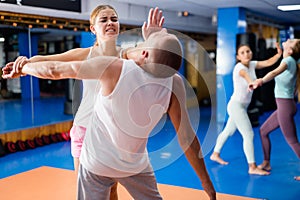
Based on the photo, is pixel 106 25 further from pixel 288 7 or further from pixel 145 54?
pixel 288 7

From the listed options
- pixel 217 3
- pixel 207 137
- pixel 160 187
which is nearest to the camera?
pixel 207 137

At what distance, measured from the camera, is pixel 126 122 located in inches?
64.6

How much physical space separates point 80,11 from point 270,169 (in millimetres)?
4031

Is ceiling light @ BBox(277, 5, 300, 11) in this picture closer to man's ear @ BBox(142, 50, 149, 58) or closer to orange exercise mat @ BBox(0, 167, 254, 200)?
orange exercise mat @ BBox(0, 167, 254, 200)

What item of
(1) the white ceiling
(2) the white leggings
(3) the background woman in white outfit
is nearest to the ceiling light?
(1) the white ceiling

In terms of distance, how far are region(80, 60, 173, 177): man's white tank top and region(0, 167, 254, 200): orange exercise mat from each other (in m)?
2.03

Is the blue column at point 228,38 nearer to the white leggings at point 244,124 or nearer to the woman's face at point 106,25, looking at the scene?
the white leggings at point 244,124

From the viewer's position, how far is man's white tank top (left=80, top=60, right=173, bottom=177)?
1.58 m

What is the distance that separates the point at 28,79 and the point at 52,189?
13.1 feet

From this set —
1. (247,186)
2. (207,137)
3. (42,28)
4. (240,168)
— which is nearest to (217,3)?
(42,28)

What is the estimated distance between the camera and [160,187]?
13.2ft

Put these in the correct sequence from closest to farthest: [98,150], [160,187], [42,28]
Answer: [98,150], [160,187], [42,28]

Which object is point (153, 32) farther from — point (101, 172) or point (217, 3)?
point (217, 3)

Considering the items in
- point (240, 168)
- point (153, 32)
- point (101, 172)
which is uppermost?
point (153, 32)
